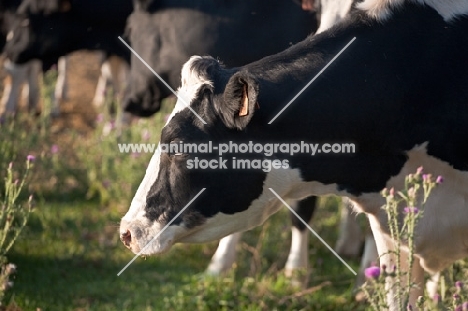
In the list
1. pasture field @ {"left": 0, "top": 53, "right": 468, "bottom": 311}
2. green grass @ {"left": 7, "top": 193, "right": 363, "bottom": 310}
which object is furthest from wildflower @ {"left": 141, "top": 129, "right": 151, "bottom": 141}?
green grass @ {"left": 7, "top": 193, "right": 363, "bottom": 310}

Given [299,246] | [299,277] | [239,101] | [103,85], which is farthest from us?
[103,85]

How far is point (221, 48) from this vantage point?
5.12 m

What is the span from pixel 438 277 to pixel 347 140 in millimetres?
1097

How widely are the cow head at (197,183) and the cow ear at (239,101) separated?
0.13ft

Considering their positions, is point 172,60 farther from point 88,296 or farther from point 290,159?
point 290,159

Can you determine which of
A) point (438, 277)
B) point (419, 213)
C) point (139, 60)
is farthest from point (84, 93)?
point (419, 213)

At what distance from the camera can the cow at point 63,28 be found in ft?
20.9

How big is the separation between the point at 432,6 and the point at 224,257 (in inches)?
91.3

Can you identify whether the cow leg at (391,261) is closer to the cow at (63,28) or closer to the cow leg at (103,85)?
the cow at (63,28)

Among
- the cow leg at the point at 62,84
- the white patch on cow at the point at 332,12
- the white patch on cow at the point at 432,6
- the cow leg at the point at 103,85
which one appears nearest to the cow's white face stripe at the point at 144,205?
the white patch on cow at the point at 432,6

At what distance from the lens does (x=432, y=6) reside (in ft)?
12.3

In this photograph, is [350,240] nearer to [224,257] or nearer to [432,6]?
[224,257]

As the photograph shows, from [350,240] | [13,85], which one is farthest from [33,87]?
[350,240]

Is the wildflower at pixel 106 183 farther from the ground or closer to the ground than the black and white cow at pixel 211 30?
closer to the ground
